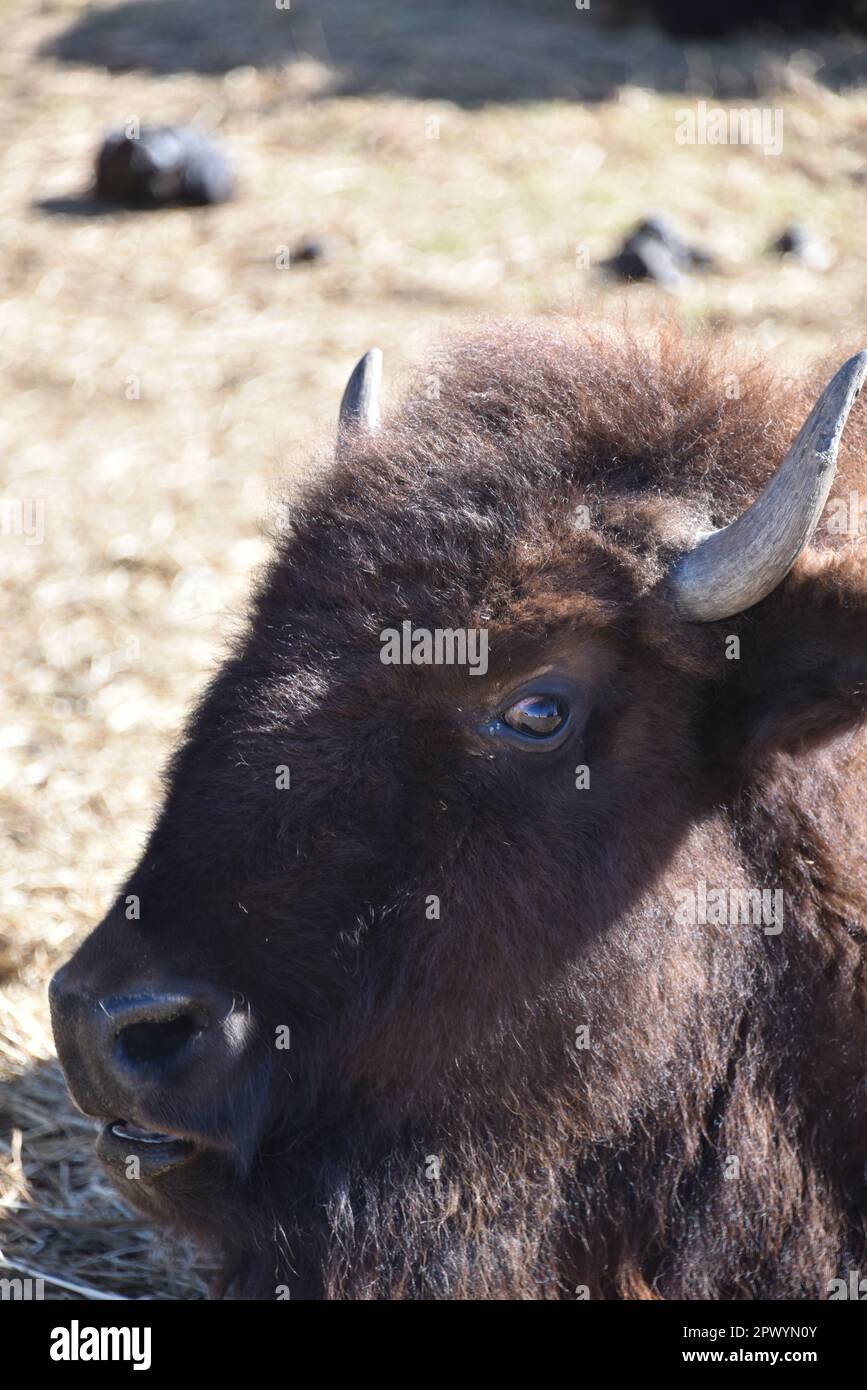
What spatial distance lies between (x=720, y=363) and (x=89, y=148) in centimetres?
1040

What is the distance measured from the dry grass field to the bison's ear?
1.26 meters

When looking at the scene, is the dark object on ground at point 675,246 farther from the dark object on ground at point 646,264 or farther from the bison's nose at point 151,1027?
the bison's nose at point 151,1027

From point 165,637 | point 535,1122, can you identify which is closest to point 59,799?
point 165,637

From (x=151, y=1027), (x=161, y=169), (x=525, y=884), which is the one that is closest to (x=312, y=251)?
(x=161, y=169)

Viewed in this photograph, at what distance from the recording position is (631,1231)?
3.77 metres

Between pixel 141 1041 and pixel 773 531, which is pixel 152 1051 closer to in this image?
pixel 141 1041

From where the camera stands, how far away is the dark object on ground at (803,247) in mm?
11031

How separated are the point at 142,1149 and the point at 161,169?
9928mm

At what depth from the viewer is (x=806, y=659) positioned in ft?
11.0

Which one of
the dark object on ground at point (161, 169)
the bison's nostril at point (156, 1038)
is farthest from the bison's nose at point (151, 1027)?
the dark object on ground at point (161, 169)

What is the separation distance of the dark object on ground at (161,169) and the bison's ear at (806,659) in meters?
9.58

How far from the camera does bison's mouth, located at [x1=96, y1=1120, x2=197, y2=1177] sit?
11.2 feet

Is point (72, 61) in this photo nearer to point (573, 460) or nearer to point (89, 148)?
point (89, 148)

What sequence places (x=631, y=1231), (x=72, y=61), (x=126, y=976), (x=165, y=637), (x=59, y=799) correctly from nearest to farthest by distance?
(x=126, y=976)
(x=631, y=1231)
(x=59, y=799)
(x=165, y=637)
(x=72, y=61)
